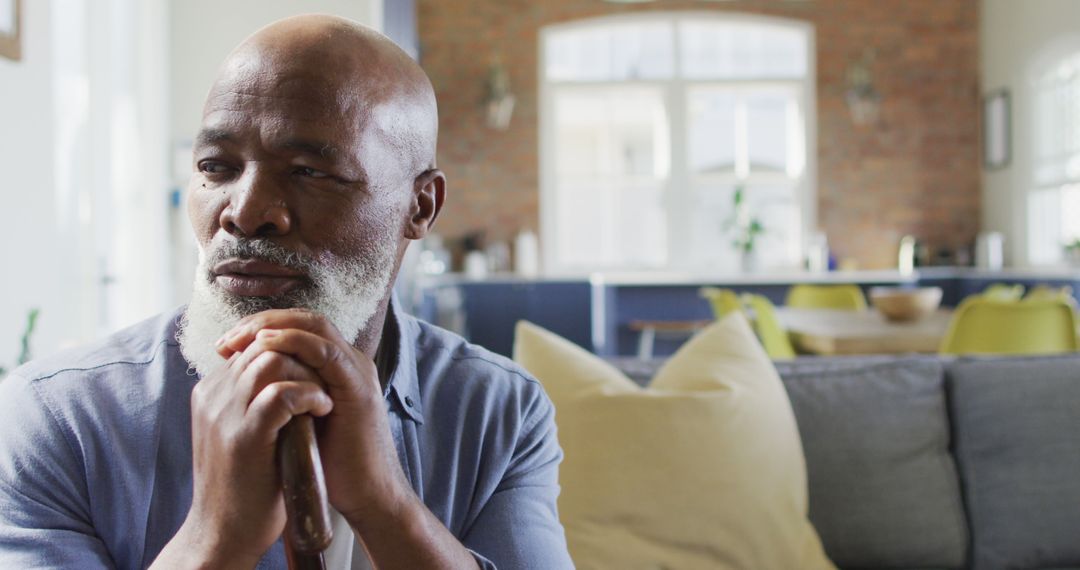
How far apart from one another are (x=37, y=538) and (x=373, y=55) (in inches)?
20.4

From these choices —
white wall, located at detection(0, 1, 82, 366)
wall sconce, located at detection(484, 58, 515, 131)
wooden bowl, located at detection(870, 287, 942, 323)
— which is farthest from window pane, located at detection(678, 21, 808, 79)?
white wall, located at detection(0, 1, 82, 366)

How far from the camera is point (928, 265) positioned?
732 cm

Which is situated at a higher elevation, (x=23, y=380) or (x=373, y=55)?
(x=373, y=55)

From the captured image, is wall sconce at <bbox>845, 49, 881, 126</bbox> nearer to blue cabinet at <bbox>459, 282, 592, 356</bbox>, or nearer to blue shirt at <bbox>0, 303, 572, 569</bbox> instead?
blue cabinet at <bbox>459, 282, 592, 356</bbox>

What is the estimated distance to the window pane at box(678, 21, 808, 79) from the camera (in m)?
7.53

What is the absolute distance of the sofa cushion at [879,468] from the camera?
5.61ft

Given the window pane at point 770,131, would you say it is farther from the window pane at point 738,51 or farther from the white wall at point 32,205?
the white wall at point 32,205

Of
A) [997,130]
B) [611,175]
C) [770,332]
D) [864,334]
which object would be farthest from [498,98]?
[864,334]

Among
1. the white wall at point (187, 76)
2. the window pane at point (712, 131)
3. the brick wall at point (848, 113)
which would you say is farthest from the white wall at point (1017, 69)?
the white wall at point (187, 76)

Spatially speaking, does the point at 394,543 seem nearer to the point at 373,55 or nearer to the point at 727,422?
the point at 373,55

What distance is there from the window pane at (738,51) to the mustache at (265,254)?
696 cm

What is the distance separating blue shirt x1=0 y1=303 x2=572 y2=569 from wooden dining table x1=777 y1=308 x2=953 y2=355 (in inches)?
86.6

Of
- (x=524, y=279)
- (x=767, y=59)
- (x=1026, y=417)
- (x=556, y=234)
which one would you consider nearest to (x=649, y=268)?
(x=556, y=234)

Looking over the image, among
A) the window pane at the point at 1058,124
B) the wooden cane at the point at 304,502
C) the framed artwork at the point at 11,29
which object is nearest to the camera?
the wooden cane at the point at 304,502
